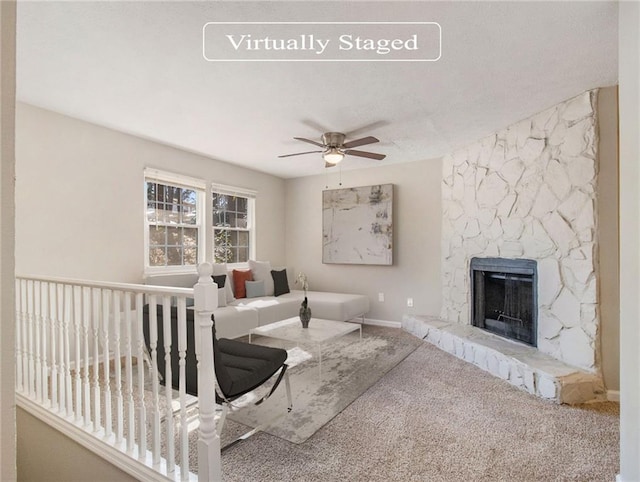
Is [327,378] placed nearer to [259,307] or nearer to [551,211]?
[259,307]

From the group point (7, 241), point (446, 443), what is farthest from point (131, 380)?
point (446, 443)

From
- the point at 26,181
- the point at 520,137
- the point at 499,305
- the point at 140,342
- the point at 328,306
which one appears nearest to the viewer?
the point at 140,342

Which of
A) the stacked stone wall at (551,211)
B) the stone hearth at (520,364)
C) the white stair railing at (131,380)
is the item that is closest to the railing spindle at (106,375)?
the white stair railing at (131,380)

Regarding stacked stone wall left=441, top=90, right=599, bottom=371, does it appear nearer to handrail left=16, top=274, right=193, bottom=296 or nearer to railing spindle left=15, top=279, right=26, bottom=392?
handrail left=16, top=274, right=193, bottom=296

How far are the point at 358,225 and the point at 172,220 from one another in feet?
8.82

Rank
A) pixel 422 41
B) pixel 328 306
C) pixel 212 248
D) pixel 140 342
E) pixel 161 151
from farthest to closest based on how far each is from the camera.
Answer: pixel 212 248 → pixel 328 306 → pixel 161 151 → pixel 422 41 → pixel 140 342

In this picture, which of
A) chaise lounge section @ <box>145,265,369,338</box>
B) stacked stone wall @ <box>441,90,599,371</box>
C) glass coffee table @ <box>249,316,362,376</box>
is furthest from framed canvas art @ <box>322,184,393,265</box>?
glass coffee table @ <box>249,316,362,376</box>

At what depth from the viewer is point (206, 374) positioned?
1516 millimetres

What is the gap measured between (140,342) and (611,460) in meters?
2.65

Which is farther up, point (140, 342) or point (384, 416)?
point (140, 342)

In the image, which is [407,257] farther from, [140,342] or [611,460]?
[140,342]

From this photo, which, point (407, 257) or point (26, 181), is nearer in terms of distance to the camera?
point (26, 181)

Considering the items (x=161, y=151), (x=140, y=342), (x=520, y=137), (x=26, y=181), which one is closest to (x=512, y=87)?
(x=520, y=137)

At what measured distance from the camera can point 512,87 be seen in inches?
103
